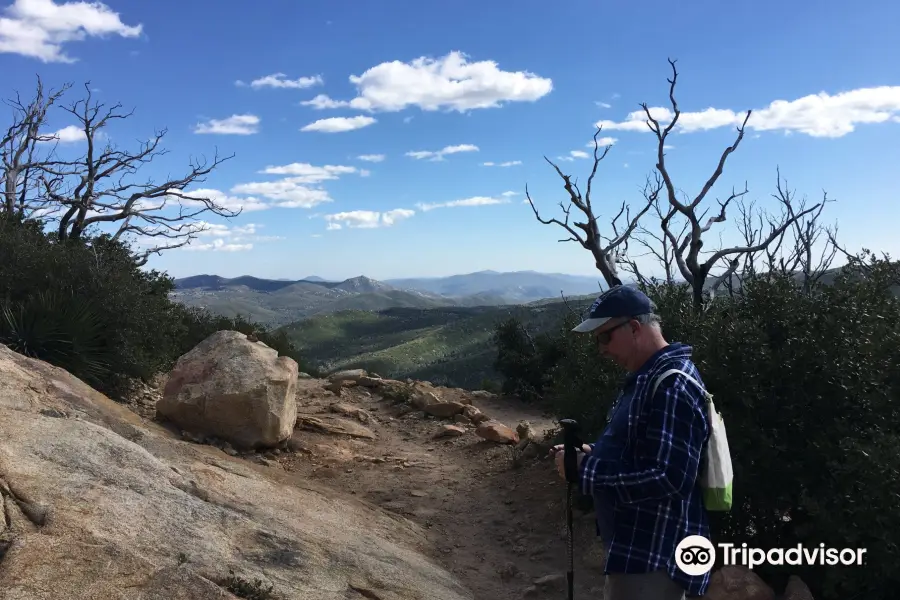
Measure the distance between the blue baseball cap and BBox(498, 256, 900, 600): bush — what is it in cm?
242

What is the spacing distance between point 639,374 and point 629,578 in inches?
31.8

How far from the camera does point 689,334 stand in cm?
659

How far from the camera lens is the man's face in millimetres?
2539

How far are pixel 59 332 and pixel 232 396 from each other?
270cm

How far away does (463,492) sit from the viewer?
26.7ft

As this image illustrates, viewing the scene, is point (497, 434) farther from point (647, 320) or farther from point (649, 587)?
point (647, 320)

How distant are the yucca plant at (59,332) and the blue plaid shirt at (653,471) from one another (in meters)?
8.26

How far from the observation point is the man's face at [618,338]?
8.33ft

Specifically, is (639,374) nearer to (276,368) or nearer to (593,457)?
(593,457)

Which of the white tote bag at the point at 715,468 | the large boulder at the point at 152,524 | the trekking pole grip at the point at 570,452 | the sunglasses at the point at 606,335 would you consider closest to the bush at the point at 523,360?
the large boulder at the point at 152,524

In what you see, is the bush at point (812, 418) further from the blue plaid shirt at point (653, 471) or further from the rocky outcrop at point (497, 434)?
the rocky outcrop at point (497, 434)

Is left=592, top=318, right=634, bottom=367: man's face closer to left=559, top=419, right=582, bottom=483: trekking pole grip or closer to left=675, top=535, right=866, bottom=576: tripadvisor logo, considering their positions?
left=559, top=419, right=582, bottom=483: trekking pole grip

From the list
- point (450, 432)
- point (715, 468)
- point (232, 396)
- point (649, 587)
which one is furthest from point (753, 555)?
point (450, 432)

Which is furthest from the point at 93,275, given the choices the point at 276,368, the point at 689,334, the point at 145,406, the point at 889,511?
the point at 889,511
